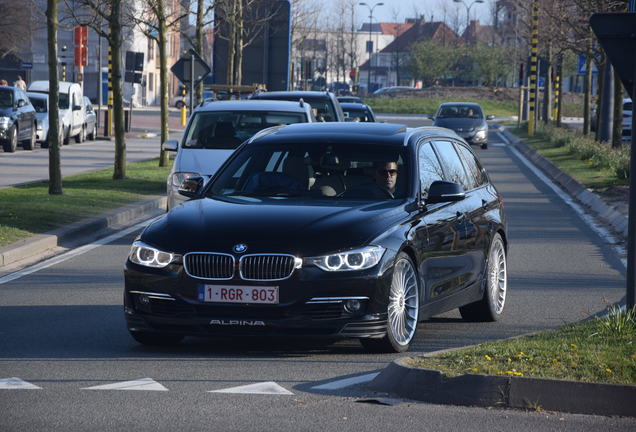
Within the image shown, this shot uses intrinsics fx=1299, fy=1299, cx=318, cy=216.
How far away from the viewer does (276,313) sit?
789 centimetres

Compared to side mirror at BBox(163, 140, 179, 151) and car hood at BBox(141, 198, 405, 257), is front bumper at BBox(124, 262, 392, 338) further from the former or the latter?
side mirror at BBox(163, 140, 179, 151)

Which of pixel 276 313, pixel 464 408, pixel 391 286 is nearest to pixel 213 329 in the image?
pixel 276 313

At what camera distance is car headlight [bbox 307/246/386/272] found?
7.86 metres

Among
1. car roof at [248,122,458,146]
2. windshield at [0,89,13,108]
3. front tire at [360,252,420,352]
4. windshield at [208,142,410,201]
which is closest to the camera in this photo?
front tire at [360,252,420,352]

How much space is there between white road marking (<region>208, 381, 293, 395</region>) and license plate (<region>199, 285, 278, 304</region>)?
2.62ft

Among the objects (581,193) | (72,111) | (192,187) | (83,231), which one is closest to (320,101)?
(581,193)

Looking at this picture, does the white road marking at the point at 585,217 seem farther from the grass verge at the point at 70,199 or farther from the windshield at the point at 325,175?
the grass verge at the point at 70,199

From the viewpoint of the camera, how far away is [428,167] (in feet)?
31.0

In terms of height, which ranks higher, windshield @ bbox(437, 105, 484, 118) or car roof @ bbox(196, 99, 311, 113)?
car roof @ bbox(196, 99, 311, 113)

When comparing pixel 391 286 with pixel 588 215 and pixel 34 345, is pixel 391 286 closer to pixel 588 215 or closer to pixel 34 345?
pixel 34 345

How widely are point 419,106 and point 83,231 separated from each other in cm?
8167

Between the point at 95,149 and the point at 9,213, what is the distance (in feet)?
71.9

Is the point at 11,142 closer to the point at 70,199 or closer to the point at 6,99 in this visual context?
the point at 6,99

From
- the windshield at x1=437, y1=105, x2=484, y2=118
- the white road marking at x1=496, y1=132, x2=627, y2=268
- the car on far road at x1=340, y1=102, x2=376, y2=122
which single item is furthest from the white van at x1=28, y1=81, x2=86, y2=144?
the white road marking at x1=496, y1=132, x2=627, y2=268
